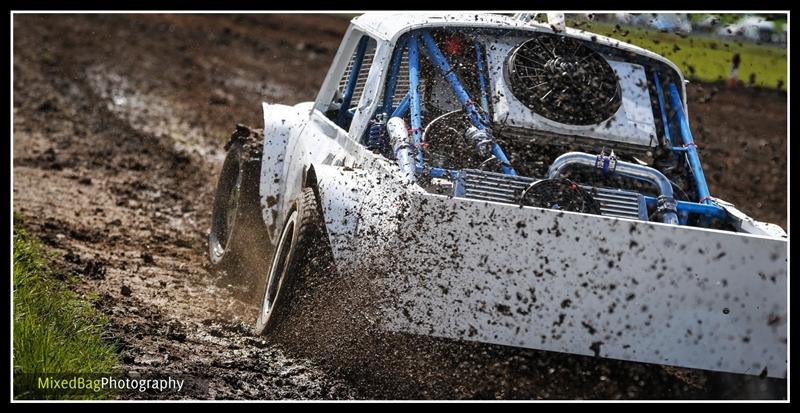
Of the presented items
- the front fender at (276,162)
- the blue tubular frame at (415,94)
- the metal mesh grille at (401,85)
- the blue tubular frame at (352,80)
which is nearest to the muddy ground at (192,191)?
the front fender at (276,162)

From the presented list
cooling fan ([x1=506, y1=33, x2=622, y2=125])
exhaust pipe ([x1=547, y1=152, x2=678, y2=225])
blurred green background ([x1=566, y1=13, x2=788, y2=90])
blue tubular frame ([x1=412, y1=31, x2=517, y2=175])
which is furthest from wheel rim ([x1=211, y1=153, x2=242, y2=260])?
exhaust pipe ([x1=547, y1=152, x2=678, y2=225])

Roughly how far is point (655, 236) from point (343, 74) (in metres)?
3.06

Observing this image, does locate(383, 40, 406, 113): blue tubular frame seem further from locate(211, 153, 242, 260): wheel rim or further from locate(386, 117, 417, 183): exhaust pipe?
locate(211, 153, 242, 260): wheel rim

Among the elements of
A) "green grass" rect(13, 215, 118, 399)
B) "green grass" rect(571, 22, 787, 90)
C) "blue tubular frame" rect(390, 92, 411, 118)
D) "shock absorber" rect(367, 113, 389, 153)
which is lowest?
"green grass" rect(13, 215, 118, 399)

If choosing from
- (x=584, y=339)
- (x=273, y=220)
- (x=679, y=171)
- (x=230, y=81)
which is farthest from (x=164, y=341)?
(x=230, y=81)

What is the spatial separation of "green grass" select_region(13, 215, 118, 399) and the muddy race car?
0.83 m

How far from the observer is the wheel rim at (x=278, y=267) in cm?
531

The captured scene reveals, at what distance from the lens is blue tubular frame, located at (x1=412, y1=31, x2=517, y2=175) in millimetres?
5402

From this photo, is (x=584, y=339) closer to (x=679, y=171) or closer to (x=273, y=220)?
(x=679, y=171)

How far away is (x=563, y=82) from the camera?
579 cm

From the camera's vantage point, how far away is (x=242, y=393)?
4.51 meters

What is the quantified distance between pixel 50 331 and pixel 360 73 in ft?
9.22

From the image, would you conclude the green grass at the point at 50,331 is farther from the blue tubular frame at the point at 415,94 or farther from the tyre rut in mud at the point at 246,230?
the blue tubular frame at the point at 415,94

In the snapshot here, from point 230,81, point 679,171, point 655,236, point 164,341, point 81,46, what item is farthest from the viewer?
point 81,46
